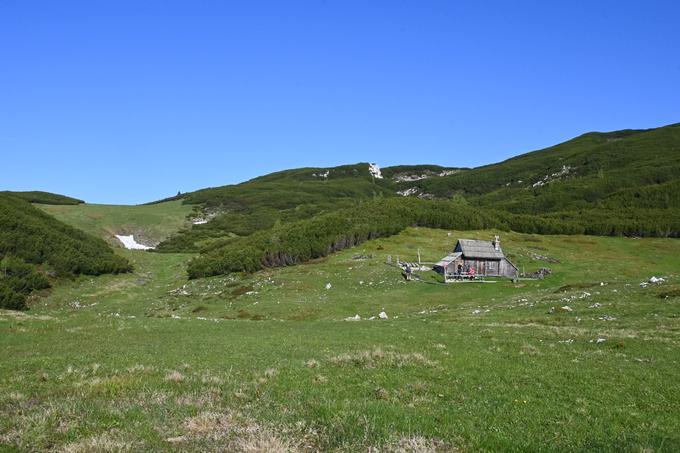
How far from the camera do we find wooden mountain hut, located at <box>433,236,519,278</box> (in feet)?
239

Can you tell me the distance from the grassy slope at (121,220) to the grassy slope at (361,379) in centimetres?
10516

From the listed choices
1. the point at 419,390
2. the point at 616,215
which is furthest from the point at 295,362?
the point at 616,215

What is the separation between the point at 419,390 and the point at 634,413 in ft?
18.3

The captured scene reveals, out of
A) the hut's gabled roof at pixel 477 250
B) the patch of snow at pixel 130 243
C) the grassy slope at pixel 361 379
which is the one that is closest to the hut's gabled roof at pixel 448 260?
the hut's gabled roof at pixel 477 250

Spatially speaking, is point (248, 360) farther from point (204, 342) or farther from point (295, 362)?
point (204, 342)

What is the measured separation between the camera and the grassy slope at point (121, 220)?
13235cm

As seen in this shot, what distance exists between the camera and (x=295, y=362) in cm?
1988

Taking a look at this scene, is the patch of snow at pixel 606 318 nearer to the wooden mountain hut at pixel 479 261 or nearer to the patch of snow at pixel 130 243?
the wooden mountain hut at pixel 479 261

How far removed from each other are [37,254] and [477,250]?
62.8m

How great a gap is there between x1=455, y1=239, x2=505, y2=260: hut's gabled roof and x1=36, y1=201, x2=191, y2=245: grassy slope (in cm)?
8867

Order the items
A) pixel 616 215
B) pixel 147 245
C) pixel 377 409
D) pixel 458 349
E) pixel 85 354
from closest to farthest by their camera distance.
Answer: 1. pixel 377 409
2. pixel 85 354
3. pixel 458 349
4. pixel 616 215
5. pixel 147 245

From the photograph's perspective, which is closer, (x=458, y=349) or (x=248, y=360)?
(x=248, y=360)

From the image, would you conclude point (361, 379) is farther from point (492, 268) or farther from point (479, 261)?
point (492, 268)

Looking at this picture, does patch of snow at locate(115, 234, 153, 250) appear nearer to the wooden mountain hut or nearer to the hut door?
the wooden mountain hut
